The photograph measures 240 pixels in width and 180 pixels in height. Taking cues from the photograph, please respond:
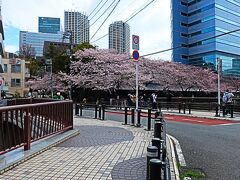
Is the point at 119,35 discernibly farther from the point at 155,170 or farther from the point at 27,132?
the point at 155,170

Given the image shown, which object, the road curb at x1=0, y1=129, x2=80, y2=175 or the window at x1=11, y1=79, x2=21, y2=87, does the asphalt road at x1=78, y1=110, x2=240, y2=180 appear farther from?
the window at x1=11, y1=79, x2=21, y2=87

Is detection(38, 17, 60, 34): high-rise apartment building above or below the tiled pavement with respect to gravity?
above

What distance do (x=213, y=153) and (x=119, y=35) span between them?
14.3 metres

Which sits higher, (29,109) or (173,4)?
(173,4)

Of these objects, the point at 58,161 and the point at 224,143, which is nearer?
the point at 58,161

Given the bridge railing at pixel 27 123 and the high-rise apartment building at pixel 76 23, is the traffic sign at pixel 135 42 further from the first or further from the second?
the high-rise apartment building at pixel 76 23

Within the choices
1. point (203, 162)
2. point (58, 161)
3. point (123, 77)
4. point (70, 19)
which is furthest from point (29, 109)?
point (123, 77)

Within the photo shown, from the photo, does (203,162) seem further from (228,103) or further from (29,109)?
(228,103)

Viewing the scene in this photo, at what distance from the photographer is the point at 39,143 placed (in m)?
8.09

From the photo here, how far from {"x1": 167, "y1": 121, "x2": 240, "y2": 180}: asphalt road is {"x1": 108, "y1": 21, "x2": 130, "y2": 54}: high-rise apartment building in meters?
10.3

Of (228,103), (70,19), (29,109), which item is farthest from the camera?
(70,19)

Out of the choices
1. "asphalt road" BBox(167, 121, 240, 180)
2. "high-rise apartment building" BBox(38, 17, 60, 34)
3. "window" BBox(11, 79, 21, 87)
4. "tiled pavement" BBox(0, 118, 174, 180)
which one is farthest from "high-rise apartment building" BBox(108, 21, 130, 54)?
"window" BBox(11, 79, 21, 87)

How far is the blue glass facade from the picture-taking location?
3095 inches

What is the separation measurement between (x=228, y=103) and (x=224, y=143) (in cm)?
1227
